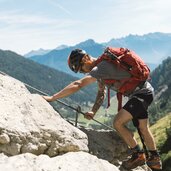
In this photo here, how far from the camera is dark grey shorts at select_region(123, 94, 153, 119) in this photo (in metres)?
9.83

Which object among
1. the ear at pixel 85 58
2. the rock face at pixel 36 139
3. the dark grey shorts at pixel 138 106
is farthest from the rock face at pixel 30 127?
the ear at pixel 85 58

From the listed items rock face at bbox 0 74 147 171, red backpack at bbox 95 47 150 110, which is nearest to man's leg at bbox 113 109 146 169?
red backpack at bbox 95 47 150 110

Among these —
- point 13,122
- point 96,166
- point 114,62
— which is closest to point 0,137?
point 13,122

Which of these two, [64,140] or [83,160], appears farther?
[64,140]

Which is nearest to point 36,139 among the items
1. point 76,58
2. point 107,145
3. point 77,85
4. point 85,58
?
point 77,85

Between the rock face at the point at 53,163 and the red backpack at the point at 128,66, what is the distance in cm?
293

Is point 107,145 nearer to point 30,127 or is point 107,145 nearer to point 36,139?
point 36,139

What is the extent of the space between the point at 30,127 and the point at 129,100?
Answer: 274 cm

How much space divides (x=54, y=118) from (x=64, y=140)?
0.80 metres

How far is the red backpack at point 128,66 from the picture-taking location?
9844mm

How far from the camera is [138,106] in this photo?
9.84 meters

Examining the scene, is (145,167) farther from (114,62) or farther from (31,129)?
(31,129)

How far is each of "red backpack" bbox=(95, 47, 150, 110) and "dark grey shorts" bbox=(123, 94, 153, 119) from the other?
31cm

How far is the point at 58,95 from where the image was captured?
33.7 ft
